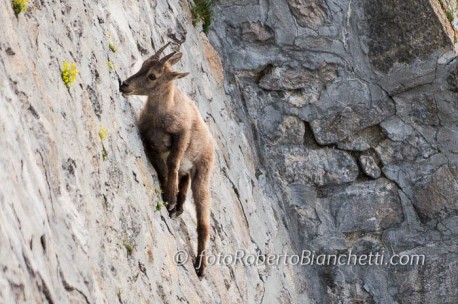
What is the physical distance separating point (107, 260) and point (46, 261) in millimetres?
969

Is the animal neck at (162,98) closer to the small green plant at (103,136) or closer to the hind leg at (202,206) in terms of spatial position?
the hind leg at (202,206)

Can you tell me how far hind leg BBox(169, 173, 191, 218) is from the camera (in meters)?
6.85

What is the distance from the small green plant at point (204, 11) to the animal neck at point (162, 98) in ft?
9.68

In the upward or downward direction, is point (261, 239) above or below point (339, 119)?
below

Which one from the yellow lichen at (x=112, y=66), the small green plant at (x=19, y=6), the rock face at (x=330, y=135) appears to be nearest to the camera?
the small green plant at (x=19, y=6)

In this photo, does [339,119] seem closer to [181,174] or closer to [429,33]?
[429,33]

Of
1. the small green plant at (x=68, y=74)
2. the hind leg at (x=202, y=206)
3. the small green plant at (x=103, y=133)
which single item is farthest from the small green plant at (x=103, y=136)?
the hind leg at (x=202, y=206)

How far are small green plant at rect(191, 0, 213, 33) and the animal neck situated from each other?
116 inches

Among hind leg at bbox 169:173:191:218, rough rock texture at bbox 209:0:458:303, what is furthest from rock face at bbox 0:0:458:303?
hind leg at bbox 169:173:191:218

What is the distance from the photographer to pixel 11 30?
4.75 metres

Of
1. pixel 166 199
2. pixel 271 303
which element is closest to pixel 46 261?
pixel 166 199

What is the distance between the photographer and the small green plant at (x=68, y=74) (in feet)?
17.7

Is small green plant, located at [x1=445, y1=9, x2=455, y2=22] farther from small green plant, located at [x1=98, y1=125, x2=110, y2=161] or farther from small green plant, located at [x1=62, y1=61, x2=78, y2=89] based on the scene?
small green plant, located at [x1=62, y1=61, x2=78, y2=89]

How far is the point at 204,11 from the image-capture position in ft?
31.9
